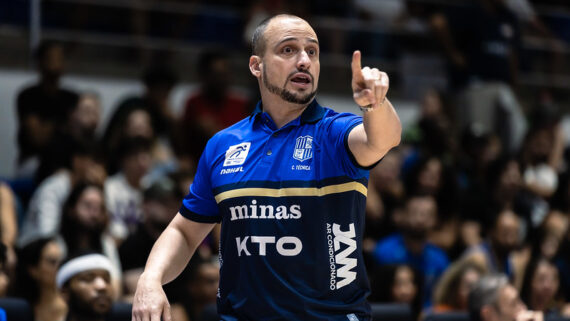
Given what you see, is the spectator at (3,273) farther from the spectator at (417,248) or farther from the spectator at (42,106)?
the spectator at (417,248)

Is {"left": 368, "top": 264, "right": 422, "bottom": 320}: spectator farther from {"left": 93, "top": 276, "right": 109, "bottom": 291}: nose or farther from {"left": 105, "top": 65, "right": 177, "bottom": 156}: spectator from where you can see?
{"left": 105, "top": 65, "right": 177, "bottom": 156}: spectator

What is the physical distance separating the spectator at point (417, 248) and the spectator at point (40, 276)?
275 centimetres

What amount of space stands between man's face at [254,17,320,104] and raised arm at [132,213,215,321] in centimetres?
73

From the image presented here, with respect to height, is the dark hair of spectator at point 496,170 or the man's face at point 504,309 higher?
the dark hair of spectator at point 496,170

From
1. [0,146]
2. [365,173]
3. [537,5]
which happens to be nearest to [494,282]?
[365,173]

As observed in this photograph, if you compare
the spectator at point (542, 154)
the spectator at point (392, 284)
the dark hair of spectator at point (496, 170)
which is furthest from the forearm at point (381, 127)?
the spectator at point (542, 154)

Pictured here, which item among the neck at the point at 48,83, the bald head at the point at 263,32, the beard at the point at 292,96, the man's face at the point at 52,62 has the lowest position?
the beard at the point at 292,96

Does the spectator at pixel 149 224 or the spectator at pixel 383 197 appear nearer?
the spectator at pixel 149 224

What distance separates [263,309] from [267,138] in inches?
27.7

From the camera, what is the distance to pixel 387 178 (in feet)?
30.8

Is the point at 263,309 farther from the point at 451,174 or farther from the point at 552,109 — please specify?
the point at 552,109

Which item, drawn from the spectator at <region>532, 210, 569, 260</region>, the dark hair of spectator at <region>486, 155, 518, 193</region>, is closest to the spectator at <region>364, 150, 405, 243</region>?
the dark hair of spectator at <region>486, 155, 518, 193</region>

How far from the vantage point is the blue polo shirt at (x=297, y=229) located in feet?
12.3

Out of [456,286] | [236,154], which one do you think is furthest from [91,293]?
[456,286]
